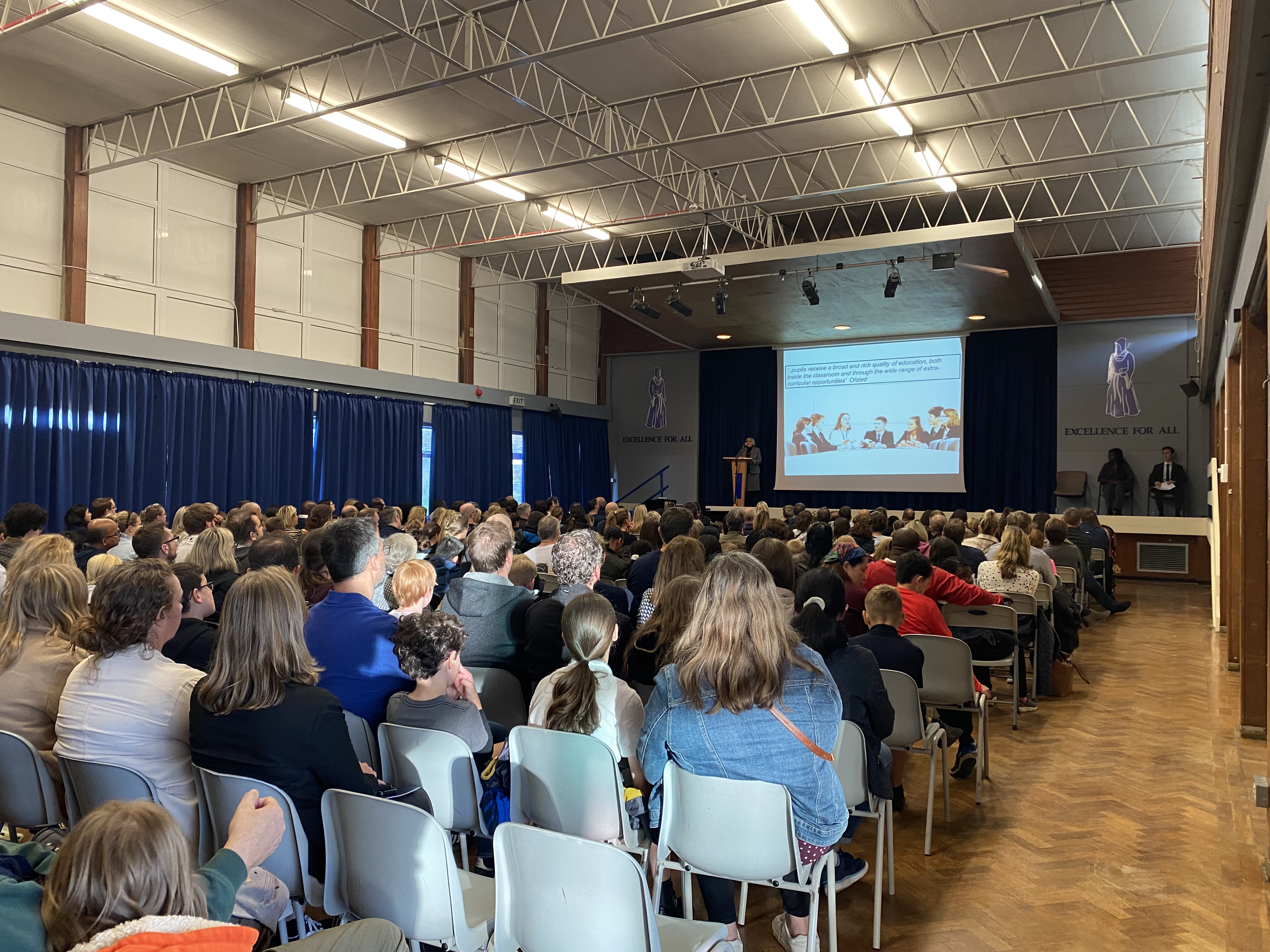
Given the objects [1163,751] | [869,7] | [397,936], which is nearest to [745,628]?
[397,936]

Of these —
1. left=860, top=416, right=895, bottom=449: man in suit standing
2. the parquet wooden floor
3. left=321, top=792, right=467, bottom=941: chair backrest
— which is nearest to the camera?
left=321, top=792, right=467, bottom=941: chair backrest

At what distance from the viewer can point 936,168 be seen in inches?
492

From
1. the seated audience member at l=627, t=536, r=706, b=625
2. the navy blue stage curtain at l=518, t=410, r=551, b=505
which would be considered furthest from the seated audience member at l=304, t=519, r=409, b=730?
the navy blue stage curtain at l=518, t=410, r=551, b=505

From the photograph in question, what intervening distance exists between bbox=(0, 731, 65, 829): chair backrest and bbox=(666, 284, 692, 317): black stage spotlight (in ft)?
36.7

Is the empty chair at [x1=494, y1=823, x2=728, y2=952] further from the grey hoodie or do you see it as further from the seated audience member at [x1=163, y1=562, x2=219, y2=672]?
the grey hoodie

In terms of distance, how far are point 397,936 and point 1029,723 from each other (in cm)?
512

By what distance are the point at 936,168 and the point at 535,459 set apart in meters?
9.68

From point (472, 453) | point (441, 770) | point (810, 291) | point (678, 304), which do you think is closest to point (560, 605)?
point (441, 770)

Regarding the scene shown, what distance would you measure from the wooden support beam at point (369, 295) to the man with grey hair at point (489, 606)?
11.9 meters

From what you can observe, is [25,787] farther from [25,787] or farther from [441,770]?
[441,770]

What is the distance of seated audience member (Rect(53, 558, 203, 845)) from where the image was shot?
2.50 meters

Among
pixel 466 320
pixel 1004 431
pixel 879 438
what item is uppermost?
pixel 466 320

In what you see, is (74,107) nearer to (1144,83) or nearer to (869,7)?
(869,7)

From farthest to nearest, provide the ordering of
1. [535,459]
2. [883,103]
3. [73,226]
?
[535,459]
[73,226]
[883,103]
